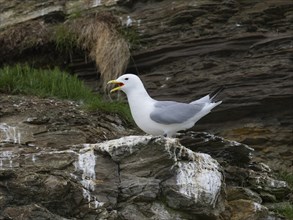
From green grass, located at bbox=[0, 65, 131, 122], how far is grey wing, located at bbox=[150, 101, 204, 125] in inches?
60.2

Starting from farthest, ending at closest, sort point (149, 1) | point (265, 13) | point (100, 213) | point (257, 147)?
point (149, 1) < point (265, 13) < point (257, 147) < point (100, 213)

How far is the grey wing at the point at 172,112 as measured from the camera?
798 centimetres

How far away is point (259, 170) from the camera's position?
8.94 meters

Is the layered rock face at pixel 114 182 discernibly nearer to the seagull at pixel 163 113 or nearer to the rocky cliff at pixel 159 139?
the rocky cliff at pixel 159 139

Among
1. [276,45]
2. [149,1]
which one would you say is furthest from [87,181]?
[149,1]

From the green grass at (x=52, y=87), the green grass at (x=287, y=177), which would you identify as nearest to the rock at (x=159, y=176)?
the green grass at (x=52, y=87)

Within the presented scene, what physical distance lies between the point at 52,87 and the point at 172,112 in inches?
100

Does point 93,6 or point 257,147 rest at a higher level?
point 93,6

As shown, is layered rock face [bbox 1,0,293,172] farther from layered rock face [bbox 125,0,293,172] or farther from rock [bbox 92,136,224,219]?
rock [bbox 92,136,224,219]

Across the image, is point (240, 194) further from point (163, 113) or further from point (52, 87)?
point (52, 87)

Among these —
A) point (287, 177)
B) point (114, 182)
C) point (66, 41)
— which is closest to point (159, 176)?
point (114, 182)

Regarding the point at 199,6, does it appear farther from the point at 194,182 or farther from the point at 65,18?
the point at 194,182

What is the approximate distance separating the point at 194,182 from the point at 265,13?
183 inches

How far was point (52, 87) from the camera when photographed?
1007cm
